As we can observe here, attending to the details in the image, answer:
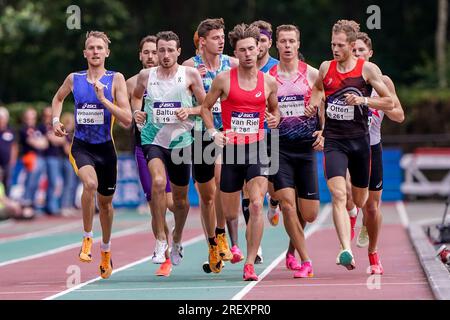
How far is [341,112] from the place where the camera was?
14.3 metres

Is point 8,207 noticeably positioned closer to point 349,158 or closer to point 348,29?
point 349,158

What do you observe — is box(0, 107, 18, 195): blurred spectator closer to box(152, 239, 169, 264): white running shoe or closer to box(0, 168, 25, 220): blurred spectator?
box(0, 168, 25, 220): blurred spectator

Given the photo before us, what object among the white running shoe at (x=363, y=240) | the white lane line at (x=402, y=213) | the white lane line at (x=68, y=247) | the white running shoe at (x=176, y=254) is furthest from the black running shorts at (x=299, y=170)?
the white lane line at (x=402, y=213)

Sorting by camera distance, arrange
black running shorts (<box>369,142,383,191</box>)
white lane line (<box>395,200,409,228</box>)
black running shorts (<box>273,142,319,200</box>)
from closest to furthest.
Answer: black running shorts (<box>273,142,319,200</box>) → black running shorts (<box>369,142,383,191</box>) → white lane line (<box>395,200,409,228</box>)

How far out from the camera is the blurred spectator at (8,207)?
1098 inches

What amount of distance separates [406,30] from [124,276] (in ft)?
98.5

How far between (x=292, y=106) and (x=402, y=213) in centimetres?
1448

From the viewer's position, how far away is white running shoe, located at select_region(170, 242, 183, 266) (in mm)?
15633

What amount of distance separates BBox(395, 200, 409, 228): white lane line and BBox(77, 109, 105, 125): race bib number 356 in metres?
10.5

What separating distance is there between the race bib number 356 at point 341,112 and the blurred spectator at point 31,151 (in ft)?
52.0

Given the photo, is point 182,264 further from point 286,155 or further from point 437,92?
point 437,92

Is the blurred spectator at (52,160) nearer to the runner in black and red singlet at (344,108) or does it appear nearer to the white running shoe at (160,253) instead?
the white running shoe at (160,253)

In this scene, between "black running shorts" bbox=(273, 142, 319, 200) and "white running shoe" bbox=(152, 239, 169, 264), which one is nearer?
"black running shorts" bbox=(273, 142, 319, 200)

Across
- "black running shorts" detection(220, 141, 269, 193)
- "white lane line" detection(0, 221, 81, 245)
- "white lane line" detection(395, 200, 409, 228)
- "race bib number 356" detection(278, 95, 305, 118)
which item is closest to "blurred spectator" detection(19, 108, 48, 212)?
"white lane line" detection(0, 221, 81, 245)
